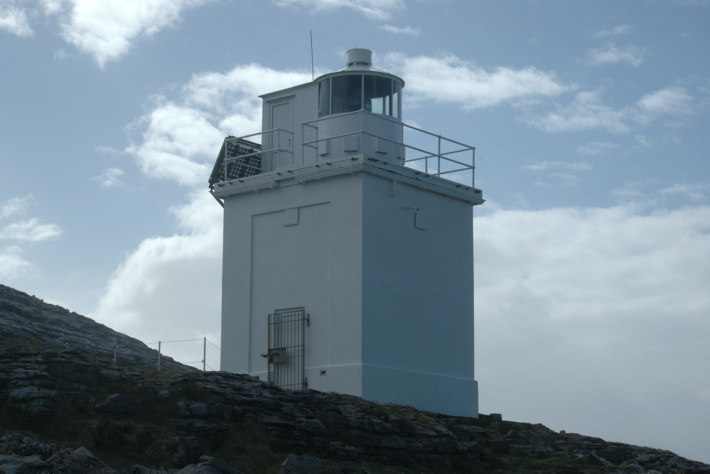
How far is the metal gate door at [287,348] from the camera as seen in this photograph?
88.0 ft

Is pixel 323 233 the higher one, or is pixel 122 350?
pixel 323 233

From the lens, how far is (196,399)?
21188 mm

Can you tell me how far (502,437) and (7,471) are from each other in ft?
44.2

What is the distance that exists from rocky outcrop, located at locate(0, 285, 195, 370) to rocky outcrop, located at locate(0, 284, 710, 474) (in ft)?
28.7

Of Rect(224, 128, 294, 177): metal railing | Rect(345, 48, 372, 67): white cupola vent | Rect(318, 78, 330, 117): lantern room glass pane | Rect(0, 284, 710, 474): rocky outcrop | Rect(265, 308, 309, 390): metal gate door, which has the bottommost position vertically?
Rect(0, 284, 710, 474): rocky outcrop

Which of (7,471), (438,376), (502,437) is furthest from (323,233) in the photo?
(7,471)

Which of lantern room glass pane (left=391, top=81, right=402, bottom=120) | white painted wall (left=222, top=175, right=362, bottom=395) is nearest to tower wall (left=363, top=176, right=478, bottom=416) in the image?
white painted wall (left=222, top=175, right=362, bottom=395)

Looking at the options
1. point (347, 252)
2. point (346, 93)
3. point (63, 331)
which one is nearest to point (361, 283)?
point (347, 252)

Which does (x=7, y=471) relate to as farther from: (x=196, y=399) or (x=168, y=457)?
(x=196, y=399)

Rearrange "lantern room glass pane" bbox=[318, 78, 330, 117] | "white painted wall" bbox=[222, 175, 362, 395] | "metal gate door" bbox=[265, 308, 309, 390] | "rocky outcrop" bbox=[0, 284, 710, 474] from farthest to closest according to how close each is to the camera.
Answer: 1. "lantern room glass pane" bbox=[318, 78, 330, 117]
2. "metal gate door" bbox=[265, 308, 309, 390]
3. "white painted wall" bbox=[222, 175, 362, 395]
4. "rocky outcrop" bbox=[0, 284, 710, 474]

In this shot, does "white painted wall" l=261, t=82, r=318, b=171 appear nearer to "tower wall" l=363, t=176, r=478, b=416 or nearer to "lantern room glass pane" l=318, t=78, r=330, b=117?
"lantern room glass pane" l=318, t=78, r=330, b=117

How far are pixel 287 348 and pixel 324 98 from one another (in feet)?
22.5

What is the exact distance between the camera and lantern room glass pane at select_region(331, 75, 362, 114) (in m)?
28.5

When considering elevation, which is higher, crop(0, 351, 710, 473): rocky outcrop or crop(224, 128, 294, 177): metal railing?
crop(224, 128, 294, 177): metal railing
